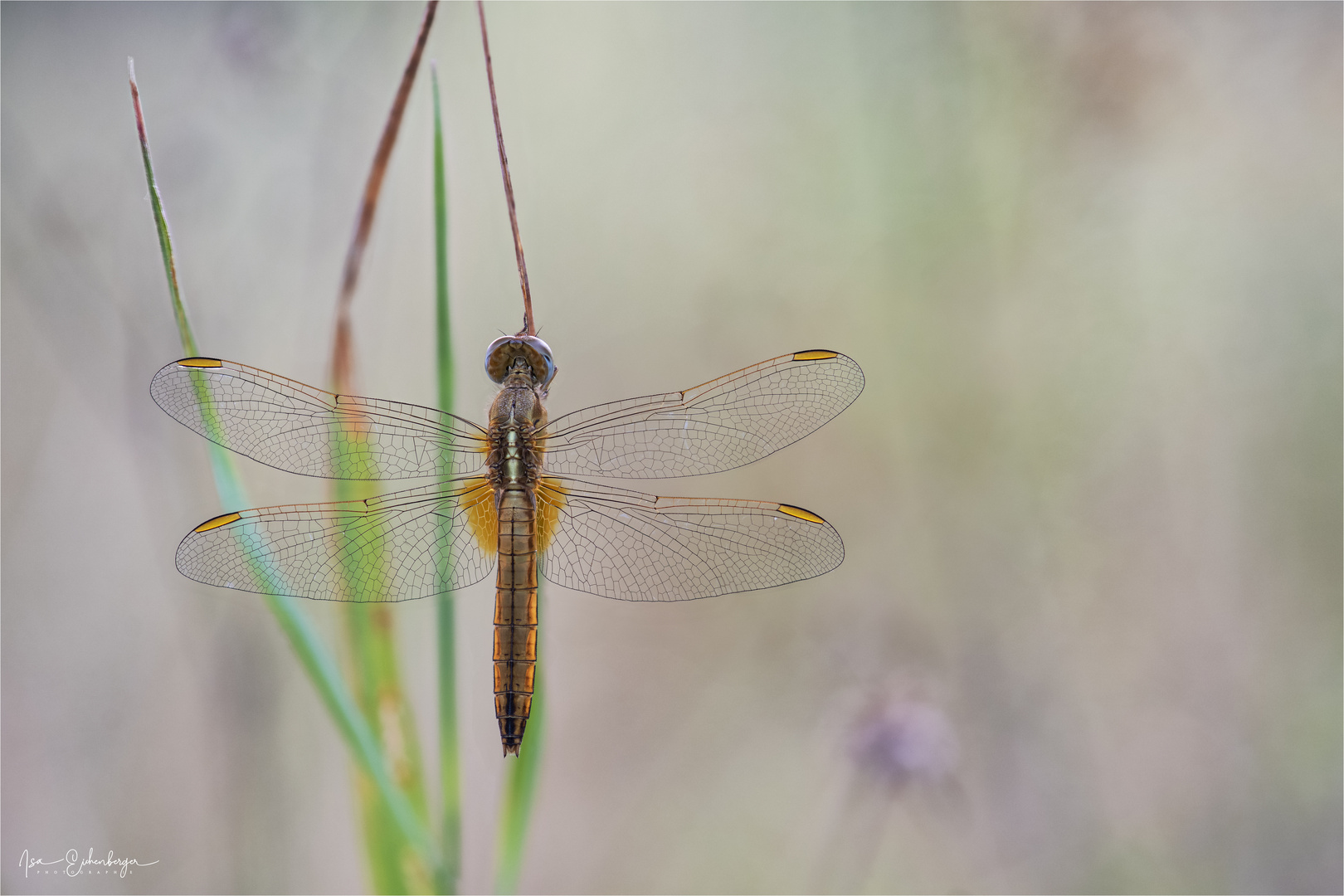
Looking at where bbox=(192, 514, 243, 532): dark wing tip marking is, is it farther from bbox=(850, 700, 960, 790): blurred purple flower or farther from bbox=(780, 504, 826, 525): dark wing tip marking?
bbox=(850, 700, 960, 790): blurred purple flower

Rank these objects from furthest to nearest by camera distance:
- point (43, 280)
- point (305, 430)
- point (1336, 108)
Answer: point (1336, 108) → point (43, 280) → point (305, 430)

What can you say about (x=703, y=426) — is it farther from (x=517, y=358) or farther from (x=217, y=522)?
(x=217, y=522)

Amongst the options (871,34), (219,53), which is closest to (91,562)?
(219,53)

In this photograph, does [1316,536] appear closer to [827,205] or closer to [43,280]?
[827,205]

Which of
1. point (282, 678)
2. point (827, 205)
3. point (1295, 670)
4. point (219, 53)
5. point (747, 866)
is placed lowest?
point (747, 866)
